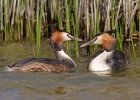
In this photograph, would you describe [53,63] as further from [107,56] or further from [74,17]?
[74,17]

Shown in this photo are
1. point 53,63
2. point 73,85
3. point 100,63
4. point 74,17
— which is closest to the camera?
point 73,85

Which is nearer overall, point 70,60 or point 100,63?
point 100,63

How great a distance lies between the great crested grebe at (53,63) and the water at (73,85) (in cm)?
13

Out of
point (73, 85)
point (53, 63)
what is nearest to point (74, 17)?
point (53, 63)

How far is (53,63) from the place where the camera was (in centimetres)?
802

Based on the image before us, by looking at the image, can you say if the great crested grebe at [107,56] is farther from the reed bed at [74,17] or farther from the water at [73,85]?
the reed bed at [74,17]

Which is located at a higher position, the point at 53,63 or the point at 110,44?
the point at 110,44

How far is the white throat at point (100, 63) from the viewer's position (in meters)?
8.11

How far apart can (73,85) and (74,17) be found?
272 cm

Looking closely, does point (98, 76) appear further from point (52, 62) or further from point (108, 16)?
point (108, 16)

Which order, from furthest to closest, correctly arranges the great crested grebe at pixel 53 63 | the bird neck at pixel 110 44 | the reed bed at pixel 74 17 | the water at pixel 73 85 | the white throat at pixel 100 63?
the reed bed at pixel 74 17
the bird neck at pixel 110 44
the white throat at pixel 100 63
the great crested grebe at pixel 53 63
the water at pixel 73 85

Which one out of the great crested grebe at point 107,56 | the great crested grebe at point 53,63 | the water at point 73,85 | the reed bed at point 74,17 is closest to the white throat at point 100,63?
the great crested grebe at point 107,56

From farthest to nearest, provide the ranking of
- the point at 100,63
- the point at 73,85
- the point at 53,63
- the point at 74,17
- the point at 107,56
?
the point at 74,17 → the point at 107,56 → the point at 100,63 → the point at 53,63 → the point at 73,85

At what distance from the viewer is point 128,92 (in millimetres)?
6582
